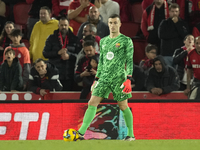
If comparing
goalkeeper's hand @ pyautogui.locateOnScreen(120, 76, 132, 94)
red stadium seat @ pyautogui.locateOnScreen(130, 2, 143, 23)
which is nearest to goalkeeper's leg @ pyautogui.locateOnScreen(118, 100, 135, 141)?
goalkeeper's hand @ pyautogui.locateOnScreen(120, 76, 132, 94)

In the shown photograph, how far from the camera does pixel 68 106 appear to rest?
634 centimetres

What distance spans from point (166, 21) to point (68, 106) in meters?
3.41

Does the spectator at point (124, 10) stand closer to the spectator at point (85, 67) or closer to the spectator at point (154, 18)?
the spectator at point (154, 18)

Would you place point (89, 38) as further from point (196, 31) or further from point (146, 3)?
point (196, 31)

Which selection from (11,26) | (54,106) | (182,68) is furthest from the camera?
(11,26)

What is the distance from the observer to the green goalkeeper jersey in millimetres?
5016

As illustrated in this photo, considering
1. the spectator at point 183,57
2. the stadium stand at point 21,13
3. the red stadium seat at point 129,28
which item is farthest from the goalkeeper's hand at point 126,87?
the stadium stand at point 21,13

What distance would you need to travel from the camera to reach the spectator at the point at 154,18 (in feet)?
28.8

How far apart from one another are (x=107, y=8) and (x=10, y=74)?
2877mm

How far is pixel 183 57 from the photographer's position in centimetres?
791

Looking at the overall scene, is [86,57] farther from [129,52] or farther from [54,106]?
[129,52]

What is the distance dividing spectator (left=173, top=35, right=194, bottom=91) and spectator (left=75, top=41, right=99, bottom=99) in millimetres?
1845

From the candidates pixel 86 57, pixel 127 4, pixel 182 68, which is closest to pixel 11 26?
pixel 86 57

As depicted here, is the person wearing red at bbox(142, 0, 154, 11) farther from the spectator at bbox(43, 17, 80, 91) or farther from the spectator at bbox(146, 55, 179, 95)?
the spectator at bbox(146, 55, 179, 95)
